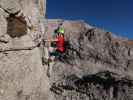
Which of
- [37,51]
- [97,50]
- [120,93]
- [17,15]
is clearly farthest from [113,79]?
[17,15]

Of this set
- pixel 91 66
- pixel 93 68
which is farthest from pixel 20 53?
pixel 91 66

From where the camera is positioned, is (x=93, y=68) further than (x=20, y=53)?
Yes

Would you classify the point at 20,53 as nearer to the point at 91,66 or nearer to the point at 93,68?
the point at 93,68

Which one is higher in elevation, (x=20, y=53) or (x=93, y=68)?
(x=20, y=53)

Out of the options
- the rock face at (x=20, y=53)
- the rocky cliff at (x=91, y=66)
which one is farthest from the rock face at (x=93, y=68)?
the rock face at (x=20, y=53)

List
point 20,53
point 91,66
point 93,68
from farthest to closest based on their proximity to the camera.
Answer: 1. point 91,66
2. point 93,68
3. point 20,53

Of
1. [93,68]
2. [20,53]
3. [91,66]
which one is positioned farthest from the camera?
[91,66]

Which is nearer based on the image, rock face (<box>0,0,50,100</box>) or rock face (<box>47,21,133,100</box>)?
rock face (<box>0,0,50,100</box>)

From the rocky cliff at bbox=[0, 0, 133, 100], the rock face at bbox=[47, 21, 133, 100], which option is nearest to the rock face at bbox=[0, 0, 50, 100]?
the rocky cliff at bbox=[0, 0, 133, 100]

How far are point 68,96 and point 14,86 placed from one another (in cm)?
1640

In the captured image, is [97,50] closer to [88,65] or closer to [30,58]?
[88,65]

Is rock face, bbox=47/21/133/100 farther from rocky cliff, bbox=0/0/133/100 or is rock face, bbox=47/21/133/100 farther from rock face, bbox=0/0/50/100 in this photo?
rock face, bbox=0/0/50/100

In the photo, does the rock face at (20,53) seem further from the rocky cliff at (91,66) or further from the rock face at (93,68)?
the rock face at (93,68)

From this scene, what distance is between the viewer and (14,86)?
8492 mm
